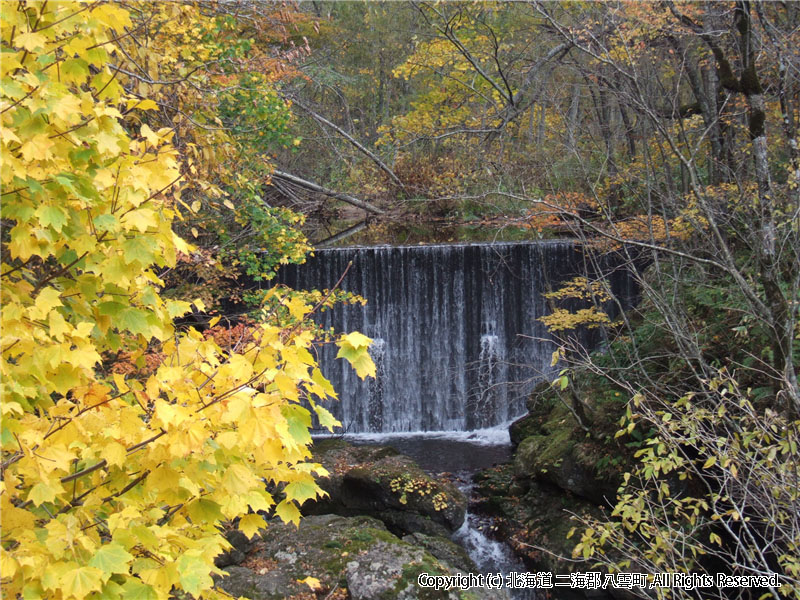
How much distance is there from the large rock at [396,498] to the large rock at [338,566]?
957mm

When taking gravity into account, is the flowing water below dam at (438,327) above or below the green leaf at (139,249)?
below

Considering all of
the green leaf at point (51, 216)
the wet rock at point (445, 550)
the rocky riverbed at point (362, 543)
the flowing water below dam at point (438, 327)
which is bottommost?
the wet rock at point (445, 550)

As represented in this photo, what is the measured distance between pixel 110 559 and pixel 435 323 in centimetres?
1108

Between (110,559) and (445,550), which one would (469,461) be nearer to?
(445,550)

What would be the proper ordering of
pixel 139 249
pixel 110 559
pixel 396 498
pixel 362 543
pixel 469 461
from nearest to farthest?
1. pixel 110 559
2. pixel 139 249
3. pixel 362 543
4. pixel 396 498
5. pixel 469 461

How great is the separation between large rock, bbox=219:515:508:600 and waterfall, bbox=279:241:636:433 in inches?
211

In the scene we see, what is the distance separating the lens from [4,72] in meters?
2.00

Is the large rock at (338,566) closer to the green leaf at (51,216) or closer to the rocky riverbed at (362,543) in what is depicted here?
the rocky riverbed at (362,543)

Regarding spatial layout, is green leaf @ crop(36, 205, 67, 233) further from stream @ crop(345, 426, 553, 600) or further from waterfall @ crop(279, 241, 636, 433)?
waterfall @ crop(279, 241, 636, 433)

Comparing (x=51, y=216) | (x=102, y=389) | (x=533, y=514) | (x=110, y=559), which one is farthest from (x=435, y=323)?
(x=110, y=559)

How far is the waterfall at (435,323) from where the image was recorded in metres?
12.6

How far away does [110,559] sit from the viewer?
178 centimetres

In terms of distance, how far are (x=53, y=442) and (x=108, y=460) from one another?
0.22m

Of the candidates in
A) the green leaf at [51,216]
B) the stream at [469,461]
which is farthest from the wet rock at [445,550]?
the green leaf at [51,216]
